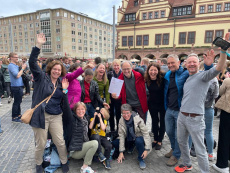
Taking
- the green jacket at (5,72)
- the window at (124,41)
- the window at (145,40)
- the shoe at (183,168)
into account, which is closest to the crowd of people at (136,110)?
the shoe at (183,168)

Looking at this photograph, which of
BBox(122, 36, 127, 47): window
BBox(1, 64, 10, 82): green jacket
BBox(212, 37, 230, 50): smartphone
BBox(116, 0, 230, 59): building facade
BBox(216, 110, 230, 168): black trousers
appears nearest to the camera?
BBox(212, 37, 230, 50): smartphone

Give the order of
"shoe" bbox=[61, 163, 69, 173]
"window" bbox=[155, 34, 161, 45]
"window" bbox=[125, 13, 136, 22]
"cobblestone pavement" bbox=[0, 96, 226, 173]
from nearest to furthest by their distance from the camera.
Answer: "shoe" bbox=[61, 163, 69, 173], "cobblestone pavement" bbox=[0, 96, 226, 173], "window" bbox=[155, 34, 161, 45], "window" bbox=[125, 13, 136, 22]

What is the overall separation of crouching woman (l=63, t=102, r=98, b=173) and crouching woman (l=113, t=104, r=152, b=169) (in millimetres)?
651

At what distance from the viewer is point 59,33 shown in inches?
2082

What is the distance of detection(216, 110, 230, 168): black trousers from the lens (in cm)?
296

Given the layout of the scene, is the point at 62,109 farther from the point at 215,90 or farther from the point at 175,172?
the point at 215,90

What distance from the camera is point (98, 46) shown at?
67750 mm

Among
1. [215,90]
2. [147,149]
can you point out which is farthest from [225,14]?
[147,149]

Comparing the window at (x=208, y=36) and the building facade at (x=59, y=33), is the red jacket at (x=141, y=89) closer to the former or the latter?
the window at (x=208, y=36)

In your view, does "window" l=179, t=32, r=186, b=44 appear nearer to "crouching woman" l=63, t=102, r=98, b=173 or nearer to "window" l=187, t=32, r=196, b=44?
"window" l=187, t=32, r=196, b=44

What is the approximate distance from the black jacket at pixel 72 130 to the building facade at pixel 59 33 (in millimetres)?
47132

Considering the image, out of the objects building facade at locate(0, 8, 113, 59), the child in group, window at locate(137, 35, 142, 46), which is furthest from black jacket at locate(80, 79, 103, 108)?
building facade at locate(0, 8, 113, 59)

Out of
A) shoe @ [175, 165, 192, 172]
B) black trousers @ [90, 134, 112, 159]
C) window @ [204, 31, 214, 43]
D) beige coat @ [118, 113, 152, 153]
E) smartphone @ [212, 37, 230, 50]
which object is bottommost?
shoe @ [175, 165, 192, 172]

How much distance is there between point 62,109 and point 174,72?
2457 millimetres
